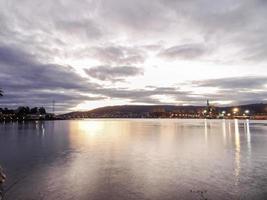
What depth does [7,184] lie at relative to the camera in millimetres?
19828

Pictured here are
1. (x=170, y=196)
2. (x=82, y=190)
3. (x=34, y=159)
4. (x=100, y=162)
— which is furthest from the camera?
(x=34, y=159)

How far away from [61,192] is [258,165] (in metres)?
19.8

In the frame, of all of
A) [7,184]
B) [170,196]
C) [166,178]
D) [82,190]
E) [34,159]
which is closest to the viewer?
[170,196]

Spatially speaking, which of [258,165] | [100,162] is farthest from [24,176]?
[258,165]

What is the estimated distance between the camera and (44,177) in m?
22.3

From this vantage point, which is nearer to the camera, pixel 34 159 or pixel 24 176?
pixel 24 176

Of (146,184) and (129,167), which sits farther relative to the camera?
(129,167)

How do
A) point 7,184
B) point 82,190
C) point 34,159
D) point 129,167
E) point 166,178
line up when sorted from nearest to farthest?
point 82,190 → point 7,184 → point 166,178 → point 129,167 → point 34,159

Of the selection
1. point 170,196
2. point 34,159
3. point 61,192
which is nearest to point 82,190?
point 61,192

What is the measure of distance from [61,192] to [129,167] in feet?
31.8

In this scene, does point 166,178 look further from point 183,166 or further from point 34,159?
point 34,159

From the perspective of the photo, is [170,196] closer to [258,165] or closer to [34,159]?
[258,165]

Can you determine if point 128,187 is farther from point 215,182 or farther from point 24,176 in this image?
point 24,176

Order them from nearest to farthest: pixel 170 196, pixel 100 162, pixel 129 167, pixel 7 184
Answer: pixel 170 196, pixel 7 184, pixel 129 167, pixel 100 162
